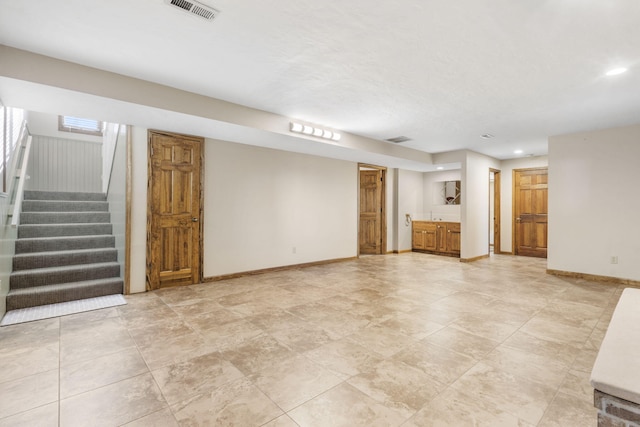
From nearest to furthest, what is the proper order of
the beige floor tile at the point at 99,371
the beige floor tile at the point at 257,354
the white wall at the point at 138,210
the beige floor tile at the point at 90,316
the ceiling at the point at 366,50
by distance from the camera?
the beige floor tile at the point at 99,371 → the ceiling at the point at 366,50 → the beige floor tile at the point at 257,354 → the beige floor tile at the point at 90,316 → the white wall at the point at 138,210

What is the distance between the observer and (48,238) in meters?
4.29

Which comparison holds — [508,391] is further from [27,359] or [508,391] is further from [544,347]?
[27,359]

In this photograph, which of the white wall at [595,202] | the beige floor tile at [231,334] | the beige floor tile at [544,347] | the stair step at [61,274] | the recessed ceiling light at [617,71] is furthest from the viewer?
the white wall at [595,202]

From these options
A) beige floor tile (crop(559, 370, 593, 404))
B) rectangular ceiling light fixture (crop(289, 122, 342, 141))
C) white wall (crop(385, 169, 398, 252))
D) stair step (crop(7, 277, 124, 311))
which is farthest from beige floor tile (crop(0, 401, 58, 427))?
white wall (crop(385, 169, 398, 252))

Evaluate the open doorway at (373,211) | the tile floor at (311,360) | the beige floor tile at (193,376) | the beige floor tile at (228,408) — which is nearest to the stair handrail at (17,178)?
the tile floor at (311,360)

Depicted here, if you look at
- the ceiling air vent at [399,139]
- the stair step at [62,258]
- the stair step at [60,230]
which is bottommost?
the stair step at [62,258]

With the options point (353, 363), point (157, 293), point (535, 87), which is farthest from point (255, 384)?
point (535, 87)

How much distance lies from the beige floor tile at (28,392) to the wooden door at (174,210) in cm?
226

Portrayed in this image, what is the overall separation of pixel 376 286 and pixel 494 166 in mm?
5418

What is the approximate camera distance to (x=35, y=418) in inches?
67.2

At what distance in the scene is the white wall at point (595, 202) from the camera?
4.83 meters

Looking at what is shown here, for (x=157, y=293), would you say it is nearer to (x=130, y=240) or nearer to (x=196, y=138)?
(x=130, y=240)

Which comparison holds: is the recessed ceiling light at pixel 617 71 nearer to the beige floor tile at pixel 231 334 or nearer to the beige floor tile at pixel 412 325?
the beige floor tile at pixel 412 325

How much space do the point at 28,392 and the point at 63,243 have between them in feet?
10.3
